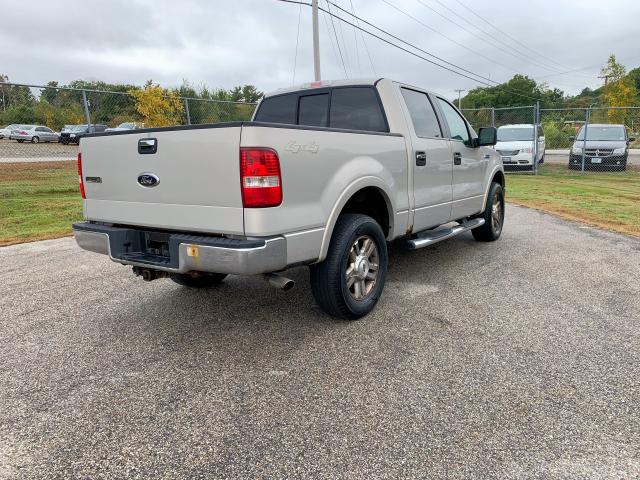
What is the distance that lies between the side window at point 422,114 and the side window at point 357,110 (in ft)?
1.16

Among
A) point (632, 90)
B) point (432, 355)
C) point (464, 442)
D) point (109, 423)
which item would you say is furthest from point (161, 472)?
point (632, 90)

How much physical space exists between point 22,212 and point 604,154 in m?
17.0

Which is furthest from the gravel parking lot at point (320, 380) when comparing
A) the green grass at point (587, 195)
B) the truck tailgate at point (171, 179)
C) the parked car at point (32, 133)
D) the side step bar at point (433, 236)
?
the parked car at point (32, 133)

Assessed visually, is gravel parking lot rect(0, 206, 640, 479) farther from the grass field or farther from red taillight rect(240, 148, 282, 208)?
the grass field

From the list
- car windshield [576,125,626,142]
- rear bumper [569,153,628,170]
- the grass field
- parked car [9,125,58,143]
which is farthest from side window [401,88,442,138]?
parked car [9,125,58,143]

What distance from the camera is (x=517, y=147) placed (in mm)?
16281

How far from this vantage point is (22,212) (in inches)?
341

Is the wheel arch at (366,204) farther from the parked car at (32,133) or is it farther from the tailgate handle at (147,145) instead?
the parked car at (32,133)

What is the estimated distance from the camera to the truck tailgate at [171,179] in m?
2.85

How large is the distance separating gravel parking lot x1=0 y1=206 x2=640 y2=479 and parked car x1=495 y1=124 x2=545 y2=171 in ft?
40.7

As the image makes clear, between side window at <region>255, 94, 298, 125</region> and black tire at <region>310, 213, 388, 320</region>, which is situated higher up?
side window at <region>255, 94, 298, 125</region>

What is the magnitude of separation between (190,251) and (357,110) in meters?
2.33

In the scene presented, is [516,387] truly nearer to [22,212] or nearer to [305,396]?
[305,396]

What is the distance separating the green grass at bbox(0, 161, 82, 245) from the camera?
7.29 meters
